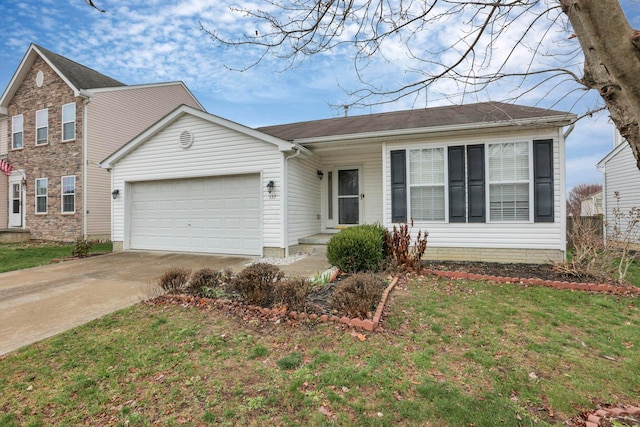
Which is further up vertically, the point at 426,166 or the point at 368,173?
the point at 368,173

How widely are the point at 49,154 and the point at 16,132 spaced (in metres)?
3.03

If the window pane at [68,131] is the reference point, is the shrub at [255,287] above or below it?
below

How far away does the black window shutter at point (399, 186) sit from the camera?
847 centimetres

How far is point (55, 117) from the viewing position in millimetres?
14062

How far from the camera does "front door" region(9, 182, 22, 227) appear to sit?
1543 centimetres

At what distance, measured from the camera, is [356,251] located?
20.4 feet

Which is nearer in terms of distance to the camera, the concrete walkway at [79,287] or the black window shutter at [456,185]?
the concrete walkway at [79,287]

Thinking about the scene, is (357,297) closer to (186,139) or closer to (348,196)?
(348,196)

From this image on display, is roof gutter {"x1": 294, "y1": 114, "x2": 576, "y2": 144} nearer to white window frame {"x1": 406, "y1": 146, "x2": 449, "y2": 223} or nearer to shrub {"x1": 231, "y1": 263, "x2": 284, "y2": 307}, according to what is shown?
white window frame {"x1": 406, "y1": 146, "x2": 449, "y2": 223}

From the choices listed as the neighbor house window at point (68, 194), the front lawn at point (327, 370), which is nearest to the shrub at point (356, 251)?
the front lawn at point (327, 370)

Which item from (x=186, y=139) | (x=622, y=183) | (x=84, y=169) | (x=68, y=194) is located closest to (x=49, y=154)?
(x=68, y=194)

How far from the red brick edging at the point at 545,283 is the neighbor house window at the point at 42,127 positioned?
56.5 feet

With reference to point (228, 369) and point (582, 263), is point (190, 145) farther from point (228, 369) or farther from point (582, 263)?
point (582, 263)

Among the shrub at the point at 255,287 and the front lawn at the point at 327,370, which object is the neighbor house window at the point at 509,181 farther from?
the shrub at the point at 255,287
